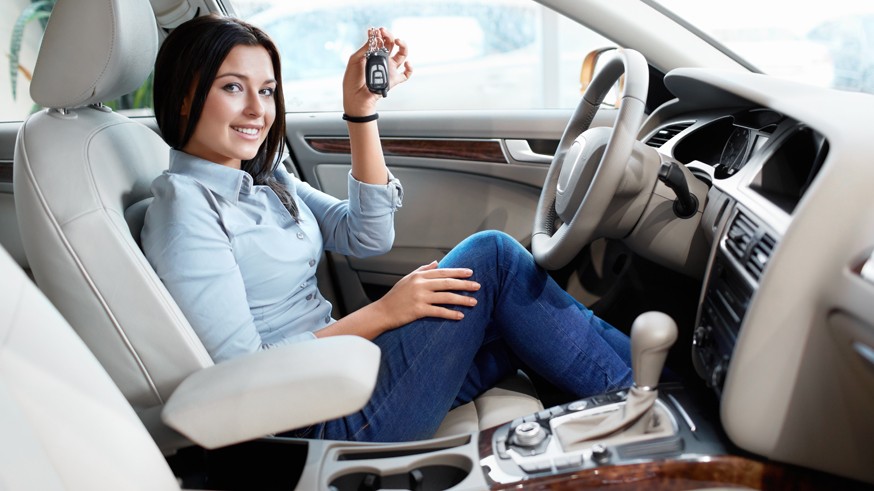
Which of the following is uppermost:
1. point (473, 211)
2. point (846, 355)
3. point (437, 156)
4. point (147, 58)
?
point (147, 58)

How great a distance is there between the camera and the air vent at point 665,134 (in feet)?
5.30

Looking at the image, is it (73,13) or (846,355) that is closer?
(846,355)

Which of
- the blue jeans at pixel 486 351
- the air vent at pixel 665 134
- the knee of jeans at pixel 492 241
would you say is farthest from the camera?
the air vent at pixel 665 134

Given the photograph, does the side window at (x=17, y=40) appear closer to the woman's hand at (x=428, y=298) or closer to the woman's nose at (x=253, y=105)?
the woman's nose at (x=253, y=105)

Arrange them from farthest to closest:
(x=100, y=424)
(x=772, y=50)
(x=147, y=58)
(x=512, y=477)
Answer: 1. (x=772, y=50)
2. (x=147, y=58)
3. (x=512, y=477)
4. (x=100, y=424)

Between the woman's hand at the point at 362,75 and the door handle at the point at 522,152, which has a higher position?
the woman's hand at the point at 362,75

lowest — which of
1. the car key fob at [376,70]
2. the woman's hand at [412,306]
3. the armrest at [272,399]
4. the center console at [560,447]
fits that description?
the center console at [560,447]

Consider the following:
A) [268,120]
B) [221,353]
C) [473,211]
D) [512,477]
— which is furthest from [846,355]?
[473,211]

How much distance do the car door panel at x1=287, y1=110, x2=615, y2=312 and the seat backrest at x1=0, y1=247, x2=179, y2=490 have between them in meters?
1.25

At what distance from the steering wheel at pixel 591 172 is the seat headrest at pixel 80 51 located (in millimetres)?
696

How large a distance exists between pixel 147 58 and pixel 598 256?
0.99 metres

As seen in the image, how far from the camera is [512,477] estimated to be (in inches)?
39.4

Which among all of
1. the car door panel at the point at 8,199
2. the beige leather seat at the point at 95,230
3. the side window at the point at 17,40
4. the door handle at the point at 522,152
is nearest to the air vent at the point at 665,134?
the door handle at the point at 522,152

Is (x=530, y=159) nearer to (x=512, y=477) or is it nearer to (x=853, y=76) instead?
(x=512, y=477)
